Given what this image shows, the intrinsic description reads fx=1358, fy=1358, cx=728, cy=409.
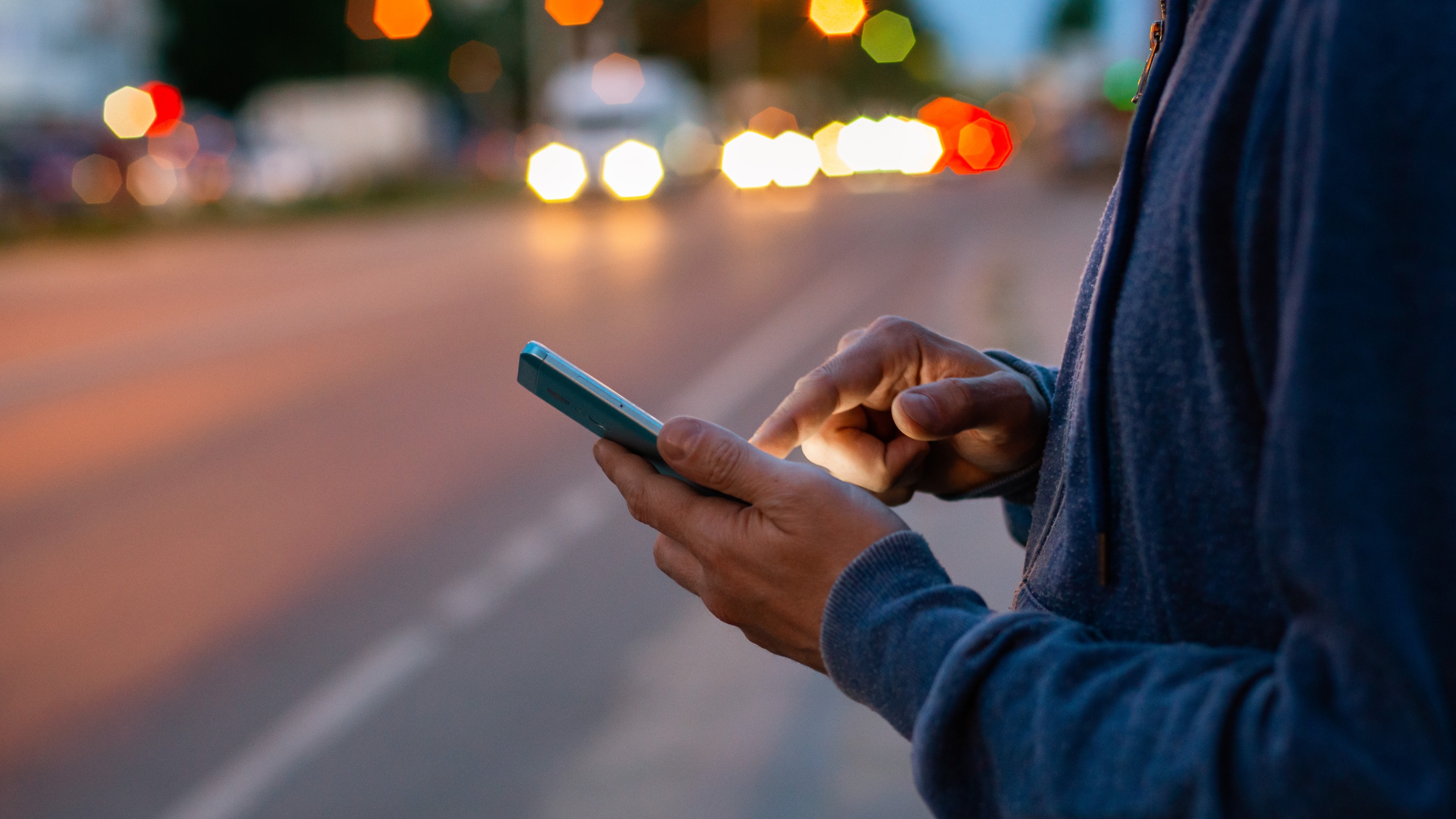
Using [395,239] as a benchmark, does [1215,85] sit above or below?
above

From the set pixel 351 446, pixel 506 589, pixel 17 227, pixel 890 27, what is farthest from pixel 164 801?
pixel 17 227

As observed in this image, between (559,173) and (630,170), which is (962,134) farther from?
(559,173)

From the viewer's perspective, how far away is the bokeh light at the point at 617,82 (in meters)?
30.9

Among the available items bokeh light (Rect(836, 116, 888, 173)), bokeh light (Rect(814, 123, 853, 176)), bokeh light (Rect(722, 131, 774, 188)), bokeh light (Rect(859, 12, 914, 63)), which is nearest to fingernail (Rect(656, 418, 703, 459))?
bokeh light (Rect(859, 12, 914, 63))

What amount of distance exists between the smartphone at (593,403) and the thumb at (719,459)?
8cm

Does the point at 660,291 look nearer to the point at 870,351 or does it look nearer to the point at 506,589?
the point at 506,589

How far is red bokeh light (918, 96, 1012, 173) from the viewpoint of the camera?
115 ft

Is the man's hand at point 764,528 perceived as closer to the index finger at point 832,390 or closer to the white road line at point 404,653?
the index finger at point 832,390

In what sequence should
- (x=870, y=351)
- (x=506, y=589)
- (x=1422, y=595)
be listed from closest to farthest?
(x=1422, y=595) → (x=870, y=351) → (x=506, y=589)

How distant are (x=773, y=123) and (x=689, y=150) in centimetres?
839

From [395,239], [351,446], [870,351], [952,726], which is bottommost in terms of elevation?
[395,239]

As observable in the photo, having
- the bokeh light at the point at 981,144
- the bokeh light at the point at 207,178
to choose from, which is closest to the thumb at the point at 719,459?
the bokeh light at the point at 207,178

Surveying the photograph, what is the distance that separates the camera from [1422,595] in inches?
34.1

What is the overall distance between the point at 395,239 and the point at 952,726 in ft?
70.2
